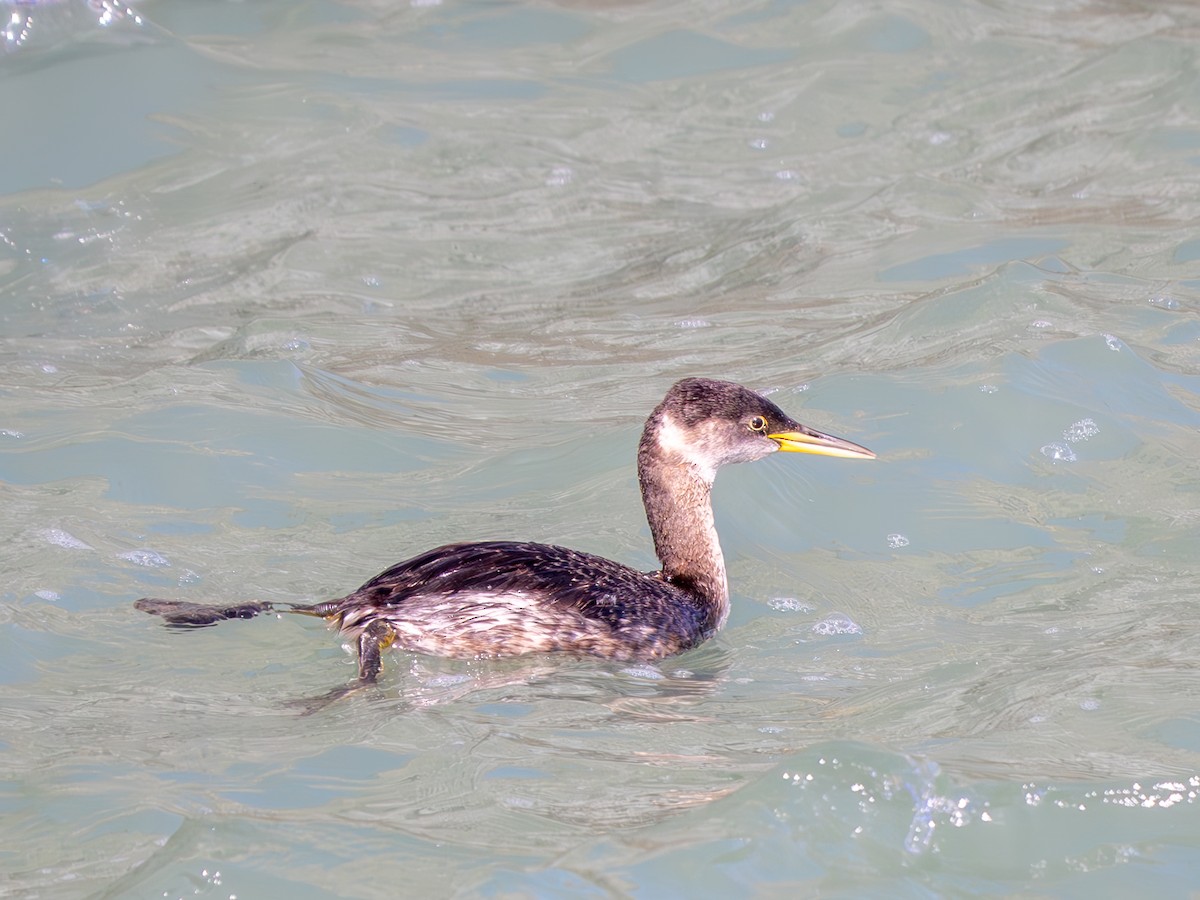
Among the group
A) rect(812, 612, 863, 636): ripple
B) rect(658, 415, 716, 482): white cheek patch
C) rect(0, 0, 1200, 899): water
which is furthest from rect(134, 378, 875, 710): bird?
rect(812, 612, 863, 636): ripple

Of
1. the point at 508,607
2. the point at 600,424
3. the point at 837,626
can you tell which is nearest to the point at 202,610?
the point at 508,607

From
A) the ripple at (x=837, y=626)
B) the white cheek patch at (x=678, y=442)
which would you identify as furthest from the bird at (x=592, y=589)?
the ripple at (x=837, y=626)

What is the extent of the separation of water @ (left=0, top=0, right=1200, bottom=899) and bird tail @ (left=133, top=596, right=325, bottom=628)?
0.35 feet

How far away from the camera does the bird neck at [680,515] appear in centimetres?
649

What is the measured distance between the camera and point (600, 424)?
812cm

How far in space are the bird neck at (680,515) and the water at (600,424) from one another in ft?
0.87

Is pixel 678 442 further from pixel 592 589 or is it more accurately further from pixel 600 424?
pixel 600 424

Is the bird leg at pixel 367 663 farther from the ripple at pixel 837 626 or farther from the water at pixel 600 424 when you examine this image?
the ripple at pixel 837 626

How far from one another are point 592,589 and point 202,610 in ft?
4.57

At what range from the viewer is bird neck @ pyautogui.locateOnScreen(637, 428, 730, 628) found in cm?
649

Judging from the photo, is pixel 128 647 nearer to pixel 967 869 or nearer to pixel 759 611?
pixel 759 611

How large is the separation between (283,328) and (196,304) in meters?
0.83

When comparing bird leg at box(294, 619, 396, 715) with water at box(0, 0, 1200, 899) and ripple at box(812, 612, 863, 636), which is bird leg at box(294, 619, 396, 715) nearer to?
water at box(0, 0, 1200, 899)

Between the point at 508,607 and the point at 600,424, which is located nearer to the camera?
the point at 508,607
